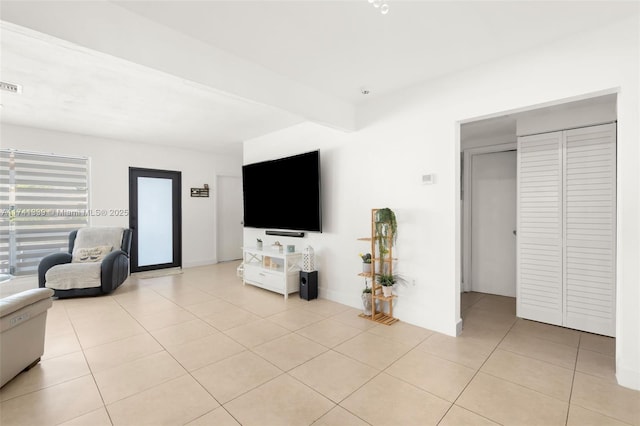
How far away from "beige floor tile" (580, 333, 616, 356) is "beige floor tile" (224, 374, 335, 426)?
97.2 inches

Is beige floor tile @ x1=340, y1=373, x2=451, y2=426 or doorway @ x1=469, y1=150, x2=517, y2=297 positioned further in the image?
doorway @ x1=469, y1=150, x2=517, y2=297

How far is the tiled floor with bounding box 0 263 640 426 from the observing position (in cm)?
183

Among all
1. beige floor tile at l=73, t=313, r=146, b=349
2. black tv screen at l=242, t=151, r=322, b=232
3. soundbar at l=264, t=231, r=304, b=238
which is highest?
black tv screen at l=242, t=151, r=322, b=232

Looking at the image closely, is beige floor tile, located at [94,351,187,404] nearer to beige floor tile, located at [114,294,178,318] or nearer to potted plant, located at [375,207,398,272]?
beige floor tile, located at [114,294,178,318]

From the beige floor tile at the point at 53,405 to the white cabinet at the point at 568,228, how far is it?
4095mm

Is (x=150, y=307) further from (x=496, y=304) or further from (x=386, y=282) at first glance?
(x=496, y=304)

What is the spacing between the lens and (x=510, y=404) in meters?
1.91

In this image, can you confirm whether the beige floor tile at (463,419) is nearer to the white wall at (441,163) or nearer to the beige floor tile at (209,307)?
the white wall at (441,163)

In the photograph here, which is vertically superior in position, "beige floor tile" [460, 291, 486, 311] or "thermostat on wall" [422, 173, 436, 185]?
"thermostat on wall" [422, 173, 436, 185]

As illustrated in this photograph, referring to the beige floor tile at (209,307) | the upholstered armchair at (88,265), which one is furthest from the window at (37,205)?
the beige floor tile at (209,307)

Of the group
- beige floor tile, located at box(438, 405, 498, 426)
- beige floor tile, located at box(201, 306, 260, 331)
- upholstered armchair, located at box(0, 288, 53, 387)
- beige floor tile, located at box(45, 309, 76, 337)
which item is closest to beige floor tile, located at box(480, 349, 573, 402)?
beige floor tile, located at box(438, 405, 498, 426)

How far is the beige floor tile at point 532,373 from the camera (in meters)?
2.08

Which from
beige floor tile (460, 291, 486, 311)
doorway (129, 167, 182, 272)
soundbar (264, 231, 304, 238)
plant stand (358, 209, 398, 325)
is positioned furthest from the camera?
doorway (129, 167, 182, 272)

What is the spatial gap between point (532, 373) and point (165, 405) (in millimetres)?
2615
